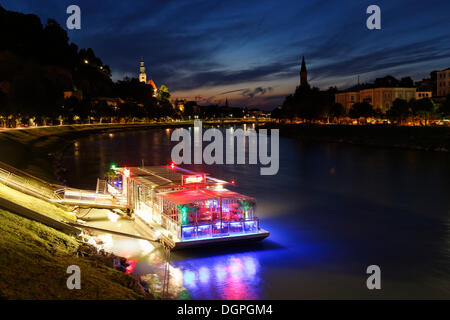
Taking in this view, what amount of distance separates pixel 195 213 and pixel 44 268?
7000 millimetres

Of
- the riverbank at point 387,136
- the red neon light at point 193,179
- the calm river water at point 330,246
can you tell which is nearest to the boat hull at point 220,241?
the calm river water at point 330,246

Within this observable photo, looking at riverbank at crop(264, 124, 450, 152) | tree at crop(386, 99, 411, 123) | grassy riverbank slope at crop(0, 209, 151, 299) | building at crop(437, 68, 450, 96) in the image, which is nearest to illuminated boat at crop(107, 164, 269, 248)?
Answer: grassy riverbank slope at crop(0, 209, 151, 299)

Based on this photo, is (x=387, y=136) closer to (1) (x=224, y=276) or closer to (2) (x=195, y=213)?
(2) (x=195, y=213)

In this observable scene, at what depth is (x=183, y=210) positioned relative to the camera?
56.8ft

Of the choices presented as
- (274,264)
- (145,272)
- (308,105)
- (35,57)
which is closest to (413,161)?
(274,264)

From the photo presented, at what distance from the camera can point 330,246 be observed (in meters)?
20.8

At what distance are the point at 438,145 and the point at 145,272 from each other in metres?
67.6

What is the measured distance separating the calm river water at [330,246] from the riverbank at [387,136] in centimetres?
2988

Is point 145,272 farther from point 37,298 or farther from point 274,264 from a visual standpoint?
point 37,298

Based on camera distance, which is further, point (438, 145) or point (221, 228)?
point (438, 145)

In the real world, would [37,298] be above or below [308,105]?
below

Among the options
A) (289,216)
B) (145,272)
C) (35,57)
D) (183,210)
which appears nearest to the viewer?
(145,272)

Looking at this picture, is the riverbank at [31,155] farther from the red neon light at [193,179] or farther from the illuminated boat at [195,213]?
the red neon light at [193,179]

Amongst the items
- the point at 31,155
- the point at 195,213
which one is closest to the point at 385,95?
the point at 31,155
